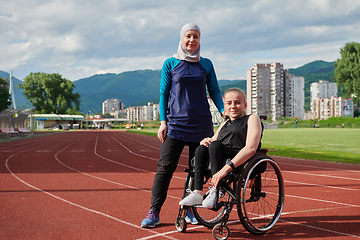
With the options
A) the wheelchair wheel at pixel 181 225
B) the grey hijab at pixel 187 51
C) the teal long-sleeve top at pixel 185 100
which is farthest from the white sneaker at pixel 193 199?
the grey hijab at pixel 187 51

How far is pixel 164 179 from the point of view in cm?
342

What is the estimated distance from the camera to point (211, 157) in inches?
116

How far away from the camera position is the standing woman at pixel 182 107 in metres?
3.34

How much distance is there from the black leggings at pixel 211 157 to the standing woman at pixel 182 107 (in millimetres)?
357

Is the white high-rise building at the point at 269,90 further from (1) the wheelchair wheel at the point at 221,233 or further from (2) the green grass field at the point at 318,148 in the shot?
(1) the wheelchair wheel at the point at 221,233

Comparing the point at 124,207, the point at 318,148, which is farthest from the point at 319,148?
the point at 124,207

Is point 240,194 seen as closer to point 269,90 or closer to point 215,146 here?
point 215,146

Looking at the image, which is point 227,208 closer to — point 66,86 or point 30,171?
point 30,171

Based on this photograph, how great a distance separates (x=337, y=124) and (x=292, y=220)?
243 ft

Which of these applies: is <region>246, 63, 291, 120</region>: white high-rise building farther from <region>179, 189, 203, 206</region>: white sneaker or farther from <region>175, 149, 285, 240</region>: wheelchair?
<region>179, 189, 203, 206</region>: white sneaker

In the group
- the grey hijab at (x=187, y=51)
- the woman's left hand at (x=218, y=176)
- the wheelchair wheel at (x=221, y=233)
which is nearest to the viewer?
the woman's left hand at (x=218, y=176)

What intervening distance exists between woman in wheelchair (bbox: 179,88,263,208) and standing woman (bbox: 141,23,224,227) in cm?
27

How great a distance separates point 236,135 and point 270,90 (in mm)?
158248

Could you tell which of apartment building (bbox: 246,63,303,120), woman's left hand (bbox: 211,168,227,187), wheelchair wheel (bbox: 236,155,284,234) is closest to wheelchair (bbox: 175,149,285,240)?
wheelchair wheel (bbox: 236,155,284,234)
